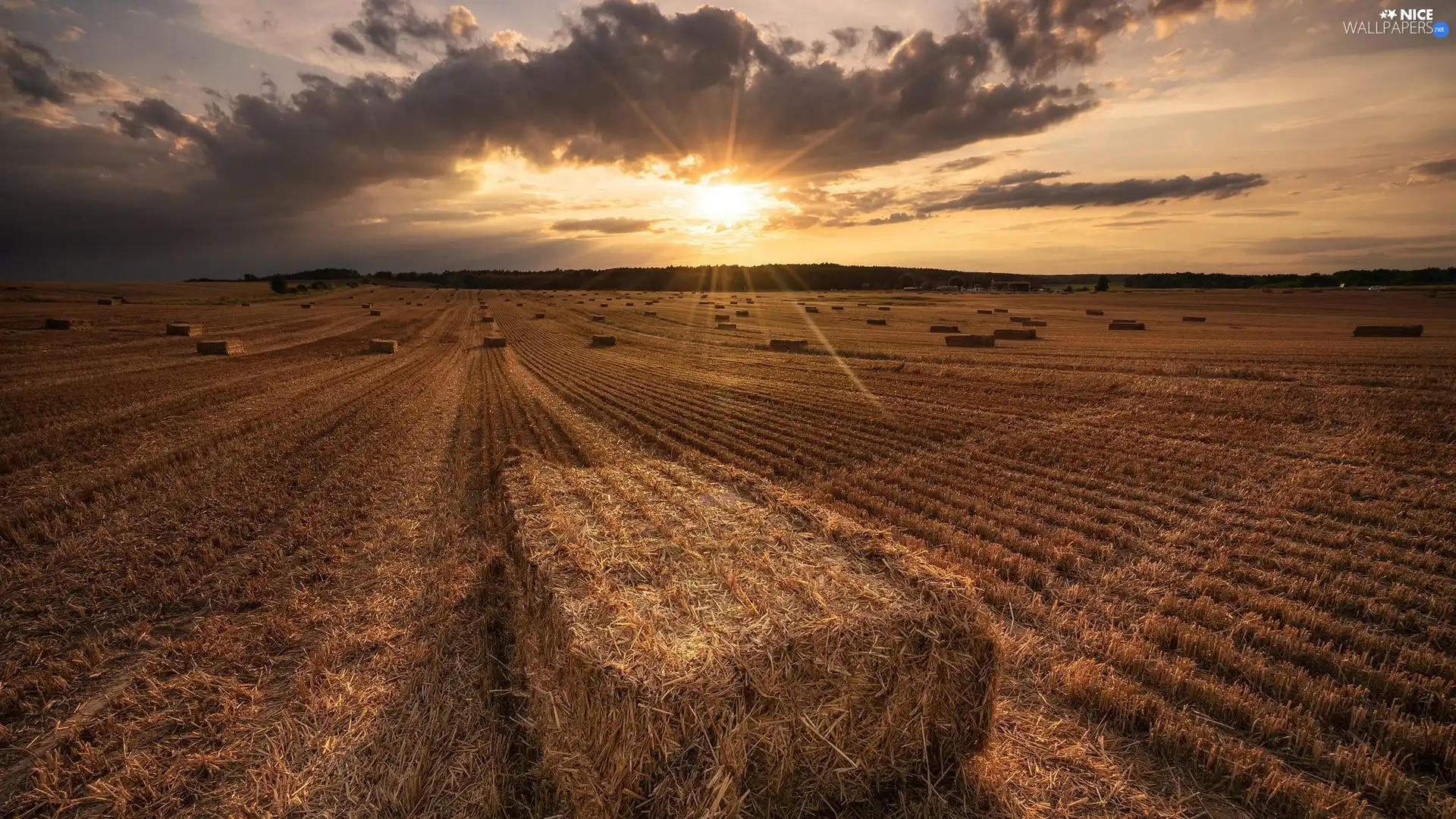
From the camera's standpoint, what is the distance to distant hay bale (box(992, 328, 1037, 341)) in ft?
115

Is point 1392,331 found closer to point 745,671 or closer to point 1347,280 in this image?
point 745,671

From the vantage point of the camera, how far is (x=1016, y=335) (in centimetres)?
3566

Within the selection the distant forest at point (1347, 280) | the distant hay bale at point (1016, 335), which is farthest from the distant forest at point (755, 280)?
the distant hay bale at point (1016, 335)

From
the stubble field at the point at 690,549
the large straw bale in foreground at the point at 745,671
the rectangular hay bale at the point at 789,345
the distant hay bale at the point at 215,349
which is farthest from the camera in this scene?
the rectangular hay bale at the point at 789,345

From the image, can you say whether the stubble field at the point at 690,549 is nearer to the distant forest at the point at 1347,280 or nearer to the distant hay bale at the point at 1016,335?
the distant hay bale at the point at 1016,335

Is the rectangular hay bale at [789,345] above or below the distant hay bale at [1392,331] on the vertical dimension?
below

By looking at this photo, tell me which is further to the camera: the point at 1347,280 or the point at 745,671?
the point at 1347,280

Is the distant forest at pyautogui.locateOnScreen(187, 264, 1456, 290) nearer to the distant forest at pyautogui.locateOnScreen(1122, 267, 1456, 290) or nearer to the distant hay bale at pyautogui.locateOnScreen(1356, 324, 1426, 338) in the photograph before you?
the distant forest at pyautogui.locateOnScreen(1122, 267, 1456, 290)

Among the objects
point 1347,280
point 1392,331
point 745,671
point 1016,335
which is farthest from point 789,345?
point 1347,280

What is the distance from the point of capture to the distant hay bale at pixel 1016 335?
3506 cm

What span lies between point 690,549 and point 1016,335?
3590 centimetres

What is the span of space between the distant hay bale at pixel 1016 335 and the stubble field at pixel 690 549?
52.5 feet

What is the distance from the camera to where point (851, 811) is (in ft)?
13.1

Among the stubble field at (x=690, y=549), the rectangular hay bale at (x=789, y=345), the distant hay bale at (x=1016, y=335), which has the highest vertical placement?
the distant hay bale at (x=1016, y=335)
